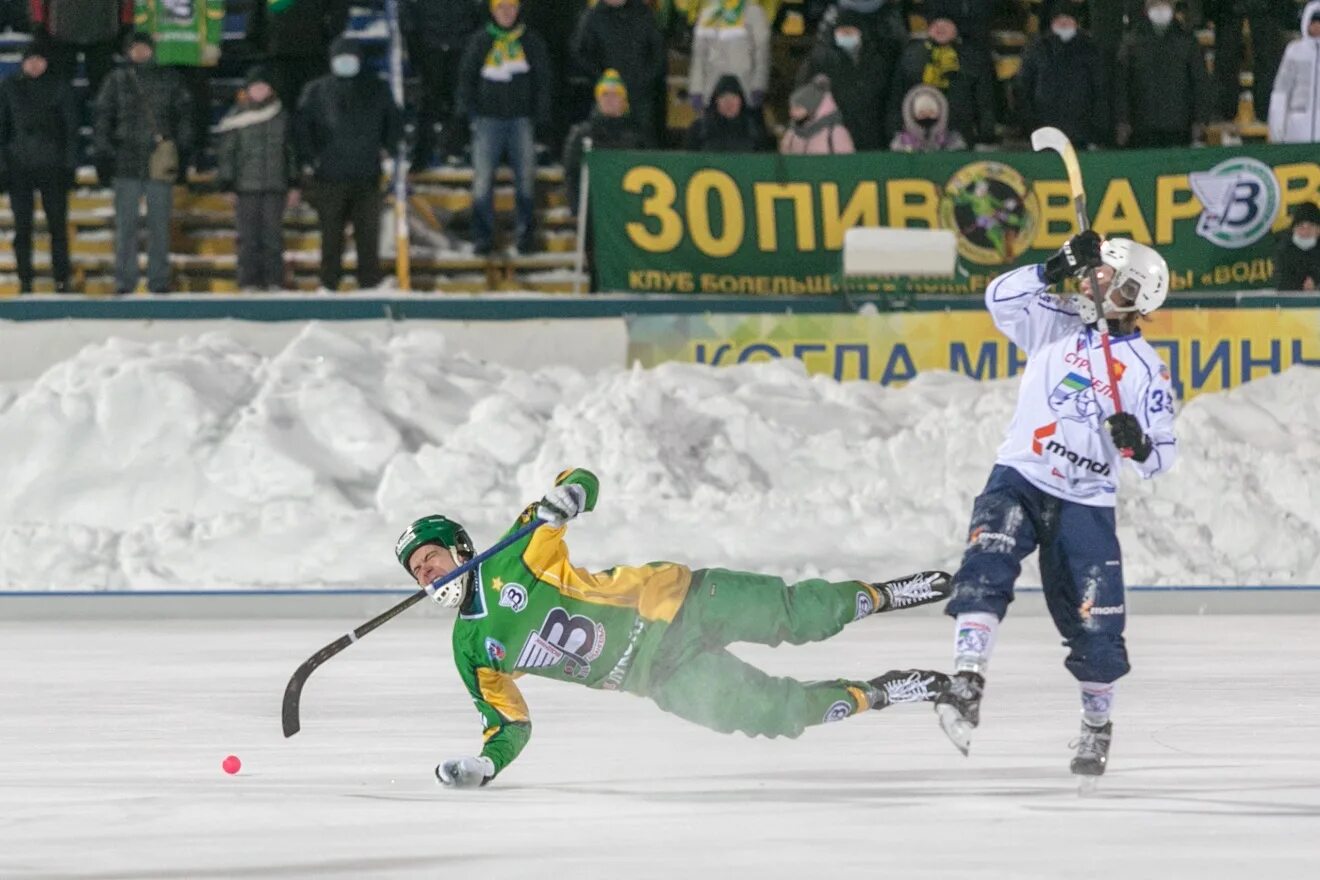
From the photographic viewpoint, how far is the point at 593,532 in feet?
41.5

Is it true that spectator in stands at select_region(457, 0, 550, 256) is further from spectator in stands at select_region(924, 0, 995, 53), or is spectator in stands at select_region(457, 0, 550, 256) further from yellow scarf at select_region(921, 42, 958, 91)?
spectator in stands at select_region(924, 0, 995, 53)

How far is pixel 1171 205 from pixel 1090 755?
29.4 feet

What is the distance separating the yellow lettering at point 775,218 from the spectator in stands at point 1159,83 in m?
2.31

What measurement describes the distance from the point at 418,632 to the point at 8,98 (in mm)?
6279

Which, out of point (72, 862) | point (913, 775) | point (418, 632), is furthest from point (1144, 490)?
point (72, 862)

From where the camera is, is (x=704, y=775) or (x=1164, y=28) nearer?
(x=704, y=775)

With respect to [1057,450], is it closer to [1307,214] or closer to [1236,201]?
[1307,214]

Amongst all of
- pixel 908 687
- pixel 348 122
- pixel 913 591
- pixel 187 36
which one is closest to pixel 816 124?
pixel 348 122

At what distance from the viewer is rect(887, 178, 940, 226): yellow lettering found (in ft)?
49.5

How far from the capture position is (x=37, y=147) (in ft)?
51.2

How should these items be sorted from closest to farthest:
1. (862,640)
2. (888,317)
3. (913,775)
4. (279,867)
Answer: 1. (279,867)
2. (913,775)
3. (862,640)
4. (888,317)

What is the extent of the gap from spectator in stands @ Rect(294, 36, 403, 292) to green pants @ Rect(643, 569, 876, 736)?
895cm

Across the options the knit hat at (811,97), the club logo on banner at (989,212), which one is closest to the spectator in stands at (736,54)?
the knit hat at (811,97)

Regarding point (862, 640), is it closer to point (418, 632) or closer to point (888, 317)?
point (418, 632)
